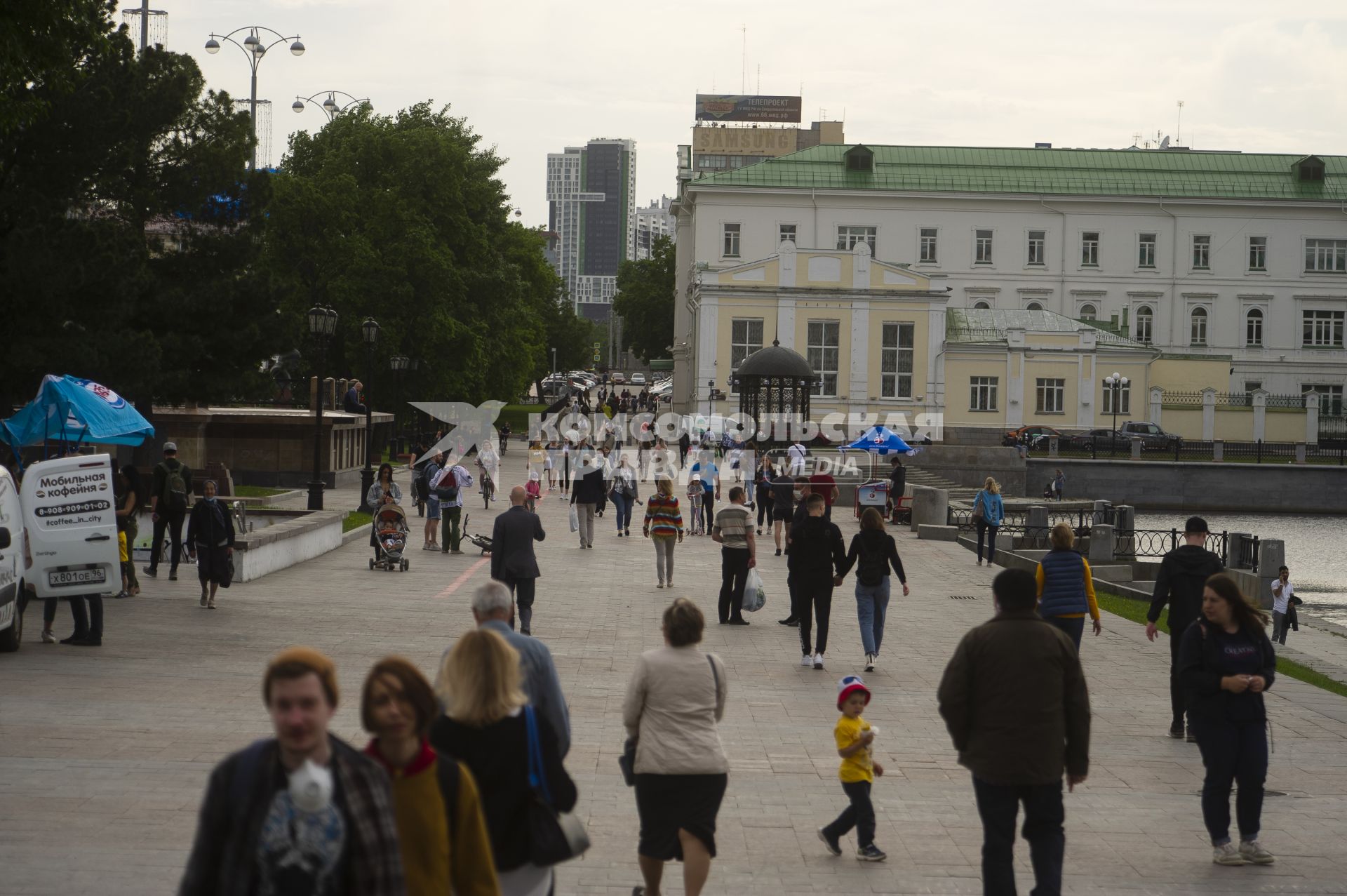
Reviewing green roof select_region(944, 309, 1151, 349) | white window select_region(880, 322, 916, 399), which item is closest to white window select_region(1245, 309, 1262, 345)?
green roof select_region(944, 309, 1151, 349)

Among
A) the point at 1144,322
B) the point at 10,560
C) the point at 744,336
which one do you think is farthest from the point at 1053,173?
the point at 10,560

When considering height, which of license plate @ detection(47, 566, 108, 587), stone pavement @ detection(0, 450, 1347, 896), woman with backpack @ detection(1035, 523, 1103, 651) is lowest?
stone pavement @ detection(0, 450, 1347, 896)

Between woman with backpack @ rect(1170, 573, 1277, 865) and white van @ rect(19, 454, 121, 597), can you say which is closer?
woman with backpack @ rect(1170, 573, 1277, 865)

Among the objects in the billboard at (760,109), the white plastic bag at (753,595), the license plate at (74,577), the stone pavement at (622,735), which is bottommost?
the stone pavement at (622,735)

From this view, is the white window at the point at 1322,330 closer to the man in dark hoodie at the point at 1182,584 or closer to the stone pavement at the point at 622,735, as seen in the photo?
the stone pavement at the point at 622,735

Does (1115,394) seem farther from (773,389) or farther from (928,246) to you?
(773,389)

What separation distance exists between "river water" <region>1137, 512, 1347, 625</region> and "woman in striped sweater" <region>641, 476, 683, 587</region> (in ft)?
50.0

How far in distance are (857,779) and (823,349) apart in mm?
61150

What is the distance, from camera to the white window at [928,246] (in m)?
83.1

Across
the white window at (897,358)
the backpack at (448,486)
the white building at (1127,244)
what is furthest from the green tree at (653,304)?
the backpack at (448,486)

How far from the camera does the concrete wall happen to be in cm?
5931

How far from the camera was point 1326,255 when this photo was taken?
83812mm

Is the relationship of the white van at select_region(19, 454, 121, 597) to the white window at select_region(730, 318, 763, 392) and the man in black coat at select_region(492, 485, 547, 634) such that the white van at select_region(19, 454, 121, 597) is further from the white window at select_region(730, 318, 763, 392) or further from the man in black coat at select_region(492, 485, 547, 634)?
the white window at select_region(730, 318, 763, 392)

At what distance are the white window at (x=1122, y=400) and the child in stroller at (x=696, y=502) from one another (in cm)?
4311
